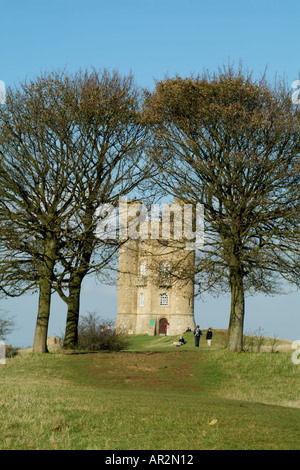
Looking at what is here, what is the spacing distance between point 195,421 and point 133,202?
20.6 m

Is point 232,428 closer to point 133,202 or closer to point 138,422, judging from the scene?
point 138,422

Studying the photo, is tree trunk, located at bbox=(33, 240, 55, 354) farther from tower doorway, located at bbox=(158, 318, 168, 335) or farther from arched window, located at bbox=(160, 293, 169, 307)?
arched window, located at bbox=(160, 293, 169, 307)

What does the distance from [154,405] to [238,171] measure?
16.5 meters

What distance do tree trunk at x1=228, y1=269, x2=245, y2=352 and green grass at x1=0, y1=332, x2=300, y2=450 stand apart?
1.25 metres

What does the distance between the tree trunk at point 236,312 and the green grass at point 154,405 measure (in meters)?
1.25

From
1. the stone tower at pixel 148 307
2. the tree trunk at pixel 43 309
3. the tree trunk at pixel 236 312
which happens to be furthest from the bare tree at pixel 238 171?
the stone tower at pixel 148 307

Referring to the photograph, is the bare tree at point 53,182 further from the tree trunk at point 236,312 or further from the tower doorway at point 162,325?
the tower doorway at point 162,325

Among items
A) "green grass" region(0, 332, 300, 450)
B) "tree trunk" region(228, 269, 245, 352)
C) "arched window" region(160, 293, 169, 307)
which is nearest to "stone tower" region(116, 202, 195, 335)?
"arched window" region(160, 293, 169, 307)

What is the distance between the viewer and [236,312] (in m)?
29.2

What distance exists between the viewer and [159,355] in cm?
2959

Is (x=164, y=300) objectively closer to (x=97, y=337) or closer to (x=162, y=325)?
(x=162, y=325)

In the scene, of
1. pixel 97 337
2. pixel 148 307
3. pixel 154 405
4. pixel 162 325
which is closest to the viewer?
pixel 154 405

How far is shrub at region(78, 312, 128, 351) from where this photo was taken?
3738 cm

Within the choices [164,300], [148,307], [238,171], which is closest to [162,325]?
[148,307]
